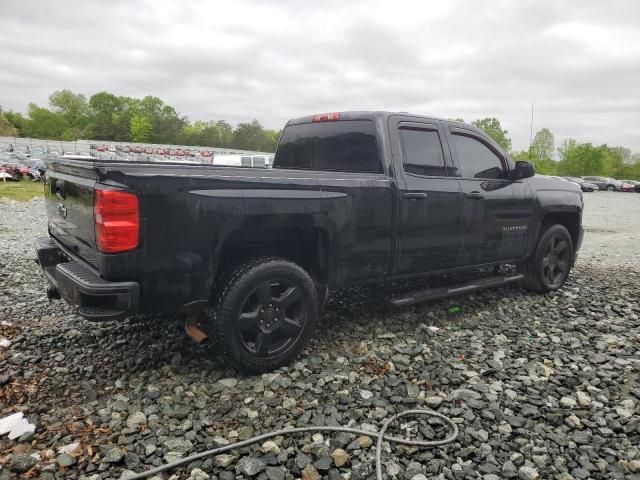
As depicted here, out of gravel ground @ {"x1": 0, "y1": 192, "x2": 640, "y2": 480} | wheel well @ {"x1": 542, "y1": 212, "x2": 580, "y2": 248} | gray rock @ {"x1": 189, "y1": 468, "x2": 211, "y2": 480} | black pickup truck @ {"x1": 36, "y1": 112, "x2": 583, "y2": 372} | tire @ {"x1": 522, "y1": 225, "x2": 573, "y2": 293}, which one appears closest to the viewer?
gray rock @ {"x1": 189, "y1": 468, "x2": 211, "y2": 480}

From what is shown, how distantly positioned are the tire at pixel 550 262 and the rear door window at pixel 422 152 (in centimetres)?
190

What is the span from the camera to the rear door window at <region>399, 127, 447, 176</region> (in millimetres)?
4146

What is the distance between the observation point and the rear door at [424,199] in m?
4.01

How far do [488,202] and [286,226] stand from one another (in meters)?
2.30

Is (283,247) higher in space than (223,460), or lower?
higher

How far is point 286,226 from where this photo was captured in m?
3.39

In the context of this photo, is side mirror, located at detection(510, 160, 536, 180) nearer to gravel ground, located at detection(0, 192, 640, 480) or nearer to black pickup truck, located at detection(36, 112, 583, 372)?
black pickup truck, located at detection(36, 112, 583, 372)

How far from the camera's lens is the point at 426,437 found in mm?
2777

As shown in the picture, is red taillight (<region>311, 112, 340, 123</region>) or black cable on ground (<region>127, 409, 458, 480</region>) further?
red taillight (<region>311, 112, 340, 123</region>)

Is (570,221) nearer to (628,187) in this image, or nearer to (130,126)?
(628,187)

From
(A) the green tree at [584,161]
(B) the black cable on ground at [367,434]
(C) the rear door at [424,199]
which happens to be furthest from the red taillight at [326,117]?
(A) the green tree at [584,161]

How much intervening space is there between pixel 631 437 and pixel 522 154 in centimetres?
9083

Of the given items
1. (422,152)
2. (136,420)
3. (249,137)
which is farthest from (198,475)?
(249,137)

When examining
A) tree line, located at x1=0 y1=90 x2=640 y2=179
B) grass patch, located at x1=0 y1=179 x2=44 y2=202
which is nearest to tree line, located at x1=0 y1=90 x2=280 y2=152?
tree line, located at x1=0 y1=90 x2=640 y2=179
